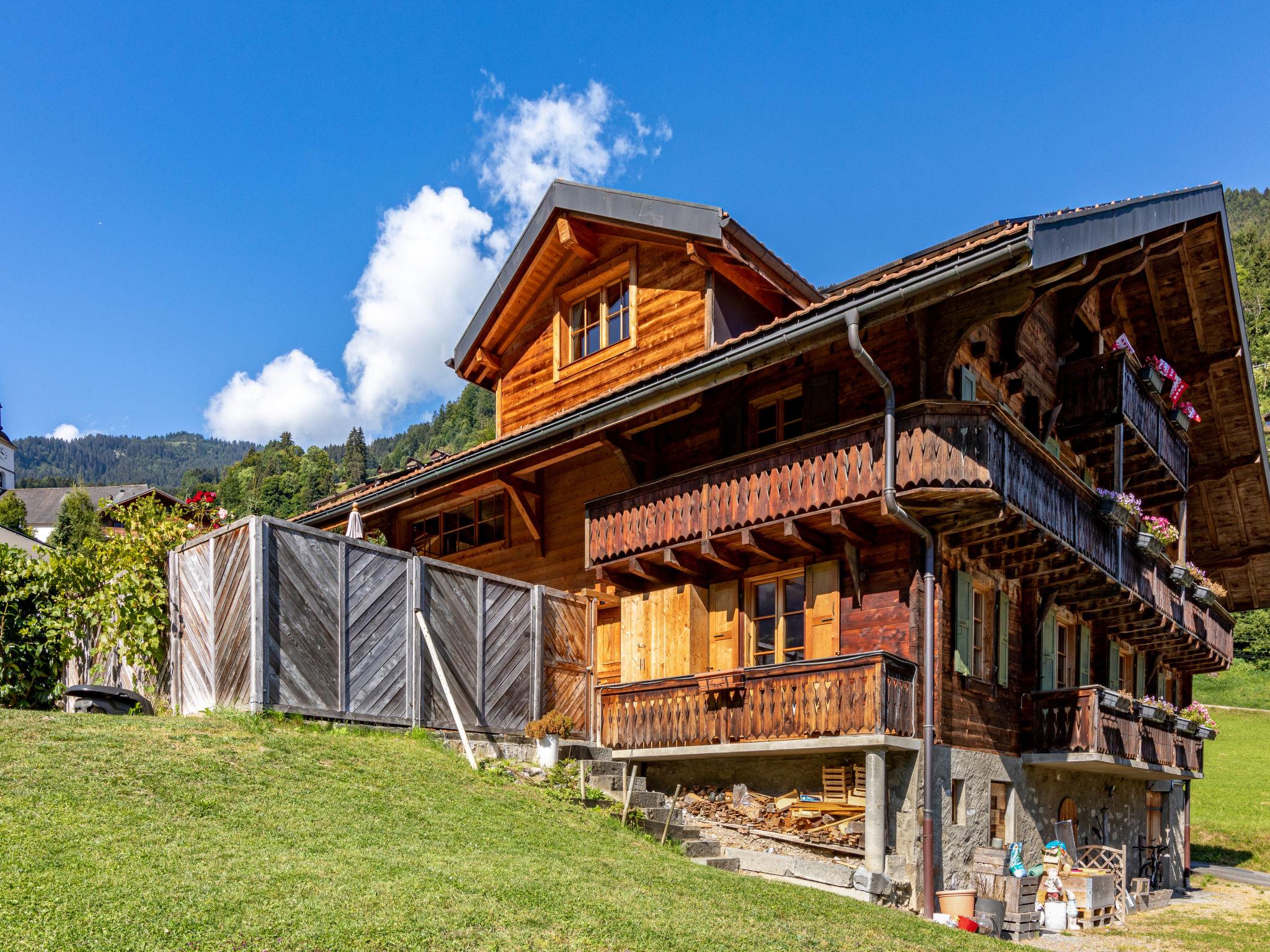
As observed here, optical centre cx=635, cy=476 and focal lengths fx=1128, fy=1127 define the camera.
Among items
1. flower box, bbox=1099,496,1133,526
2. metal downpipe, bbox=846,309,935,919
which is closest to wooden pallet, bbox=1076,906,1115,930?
metal downpipe, bbox=846,309,935,919

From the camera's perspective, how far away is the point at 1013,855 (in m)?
16.7

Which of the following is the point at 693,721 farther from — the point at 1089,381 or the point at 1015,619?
the point at 1089,381

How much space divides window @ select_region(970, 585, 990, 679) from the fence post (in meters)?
6.57

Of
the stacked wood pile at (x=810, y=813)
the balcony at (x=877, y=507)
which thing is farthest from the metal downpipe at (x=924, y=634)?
the stacked wood pile at (x=810, y=813)

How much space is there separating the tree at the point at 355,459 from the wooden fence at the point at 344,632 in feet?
348

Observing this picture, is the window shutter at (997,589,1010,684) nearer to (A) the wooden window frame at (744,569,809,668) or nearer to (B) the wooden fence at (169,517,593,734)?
(A) the wooden window frame at (744,569,809,668)

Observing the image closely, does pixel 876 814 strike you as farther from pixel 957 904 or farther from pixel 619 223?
pixel 619 223

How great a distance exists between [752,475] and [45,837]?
34.9ft

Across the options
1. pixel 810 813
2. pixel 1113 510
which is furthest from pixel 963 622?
pixel 1113 510

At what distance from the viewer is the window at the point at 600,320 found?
21.4 m

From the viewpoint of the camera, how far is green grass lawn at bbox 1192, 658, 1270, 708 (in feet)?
176

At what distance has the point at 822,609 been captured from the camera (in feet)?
54.9

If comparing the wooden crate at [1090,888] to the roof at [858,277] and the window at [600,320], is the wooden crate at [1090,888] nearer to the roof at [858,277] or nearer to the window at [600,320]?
the roof at [858,277]

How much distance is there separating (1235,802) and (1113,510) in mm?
22547
